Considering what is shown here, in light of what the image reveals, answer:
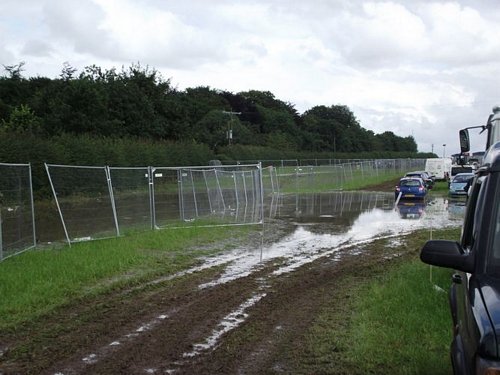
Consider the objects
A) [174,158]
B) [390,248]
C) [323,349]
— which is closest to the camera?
[323,349]

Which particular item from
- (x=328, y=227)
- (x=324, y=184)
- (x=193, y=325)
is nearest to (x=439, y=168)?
(x=324, y=184)

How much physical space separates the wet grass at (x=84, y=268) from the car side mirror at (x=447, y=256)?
561 centimetres

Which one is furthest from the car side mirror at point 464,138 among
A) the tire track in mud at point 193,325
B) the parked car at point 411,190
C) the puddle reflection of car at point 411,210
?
the parked car at point 411,190

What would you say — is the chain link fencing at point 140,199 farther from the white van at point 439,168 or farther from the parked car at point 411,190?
the white van at point 439,168

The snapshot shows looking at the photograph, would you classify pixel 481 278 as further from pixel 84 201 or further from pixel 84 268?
pixel 84 201

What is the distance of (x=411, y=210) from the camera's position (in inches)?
1046

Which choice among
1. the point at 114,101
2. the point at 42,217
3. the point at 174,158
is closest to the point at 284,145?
the point at 114,101

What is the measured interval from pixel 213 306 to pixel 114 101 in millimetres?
47263

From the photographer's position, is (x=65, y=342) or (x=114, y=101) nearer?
(x=65, y=342)

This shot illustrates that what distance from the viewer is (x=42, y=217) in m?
20.2

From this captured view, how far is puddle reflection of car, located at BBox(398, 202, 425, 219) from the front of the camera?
23594 mm

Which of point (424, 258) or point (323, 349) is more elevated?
point (424, 258)

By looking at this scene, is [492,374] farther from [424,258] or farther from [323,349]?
[323,349]

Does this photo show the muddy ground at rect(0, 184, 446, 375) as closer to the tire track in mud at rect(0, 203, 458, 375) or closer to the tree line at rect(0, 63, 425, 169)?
the tire track in mud at rect(0, 203, 458, 375)
